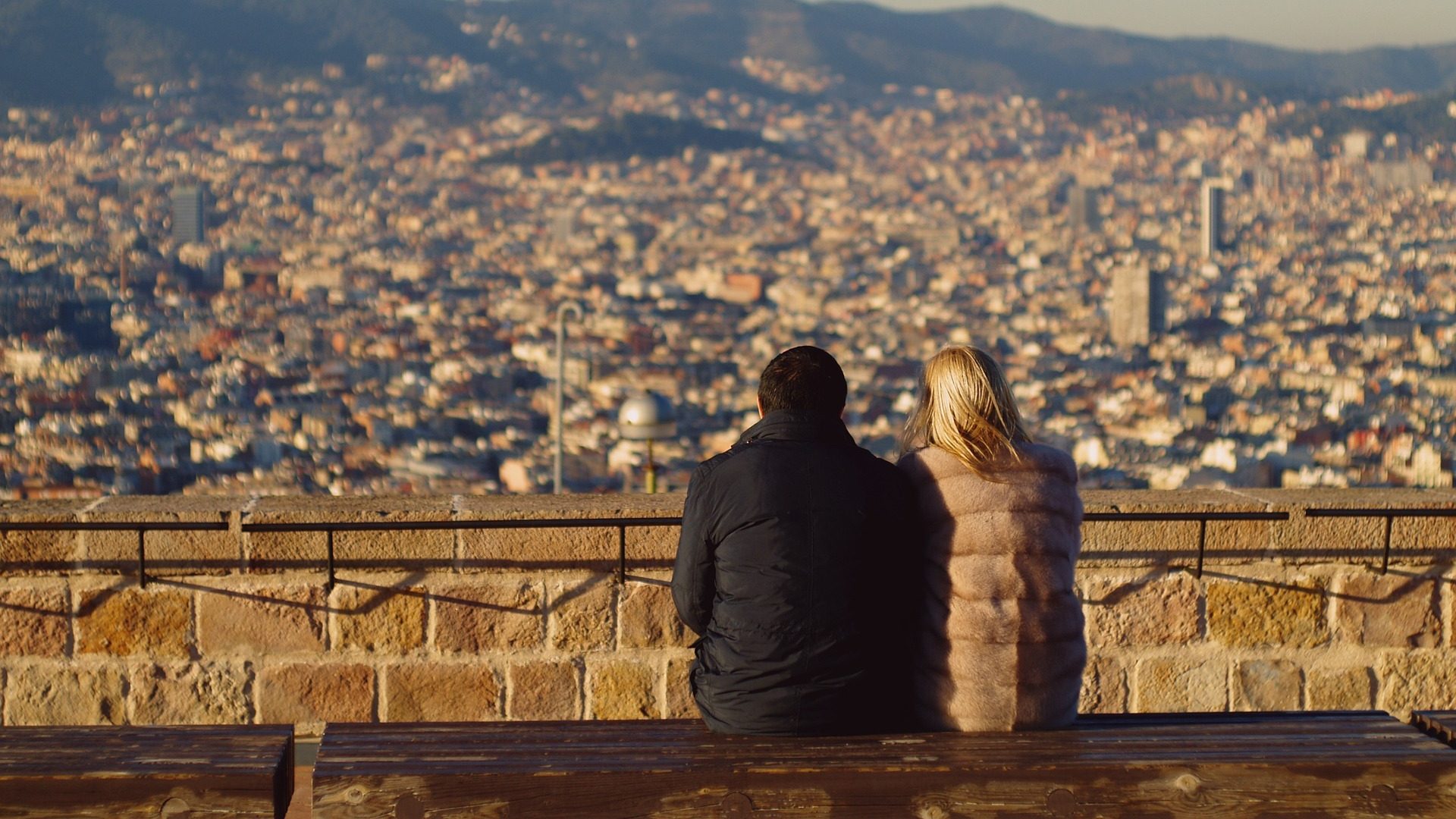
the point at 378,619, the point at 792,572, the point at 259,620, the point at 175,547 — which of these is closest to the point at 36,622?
the point at 175,547

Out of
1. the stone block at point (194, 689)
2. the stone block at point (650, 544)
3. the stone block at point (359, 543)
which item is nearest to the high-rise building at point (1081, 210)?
the stone block at point (650, 544)

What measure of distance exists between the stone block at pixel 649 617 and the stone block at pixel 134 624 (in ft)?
2.58

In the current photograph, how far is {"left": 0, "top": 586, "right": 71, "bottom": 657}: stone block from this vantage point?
300 cm

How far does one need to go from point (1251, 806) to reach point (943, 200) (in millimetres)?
88568

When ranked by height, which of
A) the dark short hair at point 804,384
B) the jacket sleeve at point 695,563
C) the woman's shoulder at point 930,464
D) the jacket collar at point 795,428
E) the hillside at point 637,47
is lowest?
the jacket sleeve at point 695,563

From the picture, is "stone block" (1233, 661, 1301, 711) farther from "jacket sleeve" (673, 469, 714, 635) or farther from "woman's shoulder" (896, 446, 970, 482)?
"jacket sleeve" (673, 469, 714, 635)

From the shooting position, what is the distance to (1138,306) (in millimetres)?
53375

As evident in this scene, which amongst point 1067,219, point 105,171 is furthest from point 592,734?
point 1067,219

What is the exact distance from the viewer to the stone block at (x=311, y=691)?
9.87 ft

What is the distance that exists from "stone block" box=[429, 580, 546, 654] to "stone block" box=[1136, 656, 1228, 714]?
1.13 m

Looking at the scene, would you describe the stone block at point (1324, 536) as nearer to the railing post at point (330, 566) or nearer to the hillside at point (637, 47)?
the railing post at point (330, 566)

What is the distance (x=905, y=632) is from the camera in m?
2.22

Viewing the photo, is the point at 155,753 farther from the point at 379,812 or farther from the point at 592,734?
the point at 592,734

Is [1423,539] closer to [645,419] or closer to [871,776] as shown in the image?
[871,776]
